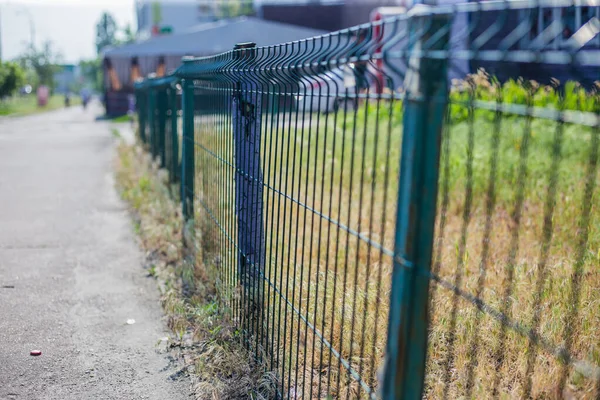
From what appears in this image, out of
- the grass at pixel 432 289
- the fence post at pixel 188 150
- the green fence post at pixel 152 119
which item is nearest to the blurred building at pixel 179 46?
the green fence post at pixel 152 119

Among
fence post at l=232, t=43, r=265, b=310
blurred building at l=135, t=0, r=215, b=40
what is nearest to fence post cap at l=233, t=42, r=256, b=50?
fence post at l=232, t=43, r=265, b=310

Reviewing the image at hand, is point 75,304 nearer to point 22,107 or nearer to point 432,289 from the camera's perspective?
point 432,289

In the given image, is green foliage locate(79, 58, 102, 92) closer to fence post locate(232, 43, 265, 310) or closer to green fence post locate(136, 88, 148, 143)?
green fence post locate(136, 88, 148, 143)

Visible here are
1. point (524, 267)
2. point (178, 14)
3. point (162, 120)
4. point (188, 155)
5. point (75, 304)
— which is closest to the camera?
point (524, 267)

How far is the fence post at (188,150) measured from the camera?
585cm

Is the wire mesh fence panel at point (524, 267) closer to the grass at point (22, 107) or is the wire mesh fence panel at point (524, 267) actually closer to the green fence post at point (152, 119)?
the green fence post at point (152, 119)

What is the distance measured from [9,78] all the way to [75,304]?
40.2 meters

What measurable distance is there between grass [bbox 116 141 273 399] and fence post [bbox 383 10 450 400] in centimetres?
145

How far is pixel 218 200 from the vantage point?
4605 millimetres

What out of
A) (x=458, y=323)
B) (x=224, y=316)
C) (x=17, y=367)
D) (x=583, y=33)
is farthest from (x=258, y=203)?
(x=583, y=33)

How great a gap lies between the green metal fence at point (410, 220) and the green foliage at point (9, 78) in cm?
3641

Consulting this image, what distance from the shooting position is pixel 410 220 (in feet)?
5.90

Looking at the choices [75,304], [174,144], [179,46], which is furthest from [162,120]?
[179,46]

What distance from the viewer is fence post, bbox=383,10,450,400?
1.70 metres
